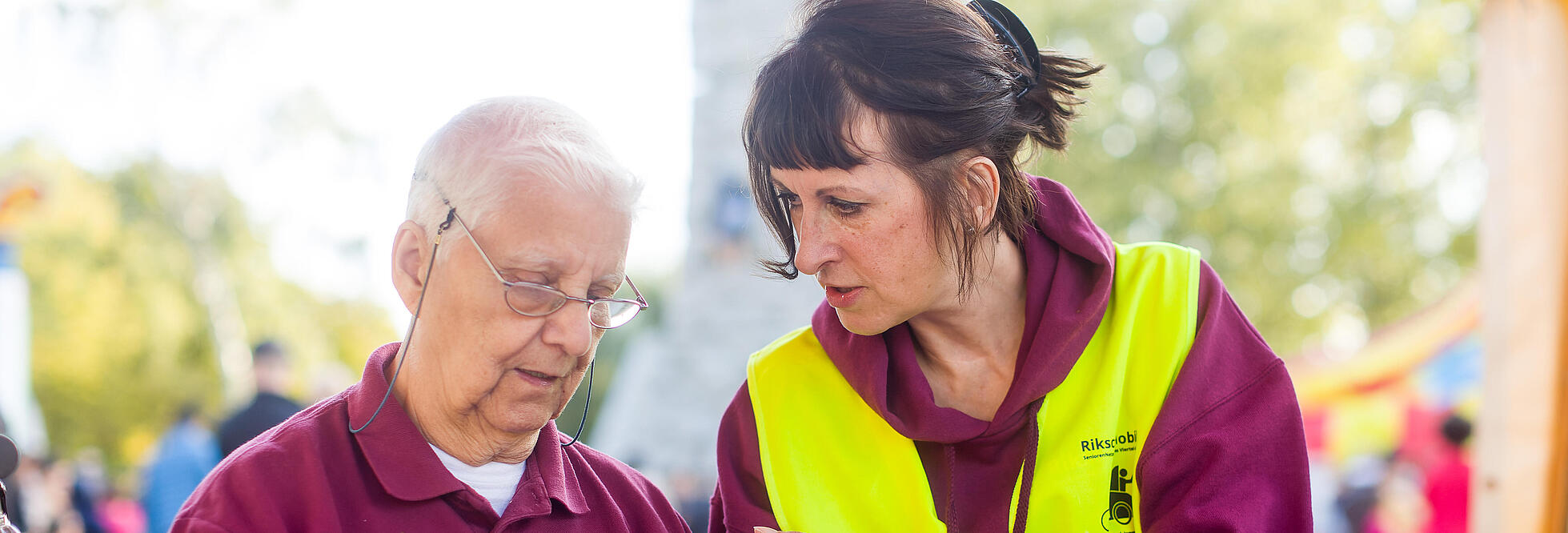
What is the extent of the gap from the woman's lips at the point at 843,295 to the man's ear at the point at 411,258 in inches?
27.0

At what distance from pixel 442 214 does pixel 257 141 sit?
17.1 metres

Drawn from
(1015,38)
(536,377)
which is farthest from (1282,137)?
(536,377)

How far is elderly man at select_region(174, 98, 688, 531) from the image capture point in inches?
66.8

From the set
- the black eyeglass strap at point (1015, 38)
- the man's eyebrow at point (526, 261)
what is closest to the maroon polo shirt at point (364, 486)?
the man's eyebrow at point (526, 261)

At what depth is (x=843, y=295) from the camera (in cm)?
195

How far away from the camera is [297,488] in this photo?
164 centimetres

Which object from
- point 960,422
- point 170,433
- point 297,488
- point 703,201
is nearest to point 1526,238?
point 960,422

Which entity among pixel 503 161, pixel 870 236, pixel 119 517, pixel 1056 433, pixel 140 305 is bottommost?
pixel 140 305

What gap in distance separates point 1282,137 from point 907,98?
13571 millimetres

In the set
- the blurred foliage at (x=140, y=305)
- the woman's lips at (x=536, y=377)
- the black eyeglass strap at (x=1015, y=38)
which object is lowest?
the blurred foliage at (x=140, y=305)

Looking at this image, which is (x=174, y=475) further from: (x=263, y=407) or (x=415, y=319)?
(x=415, y=319)

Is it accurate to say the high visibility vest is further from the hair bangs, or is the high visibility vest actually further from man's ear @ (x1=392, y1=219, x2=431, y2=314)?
man's ear @ (x1=392, y1=219, x2=431, y2=314)

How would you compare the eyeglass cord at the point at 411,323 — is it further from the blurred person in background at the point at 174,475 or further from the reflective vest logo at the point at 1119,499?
the blurred person in background at the point at 174,475

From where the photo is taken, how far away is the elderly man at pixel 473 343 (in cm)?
170
